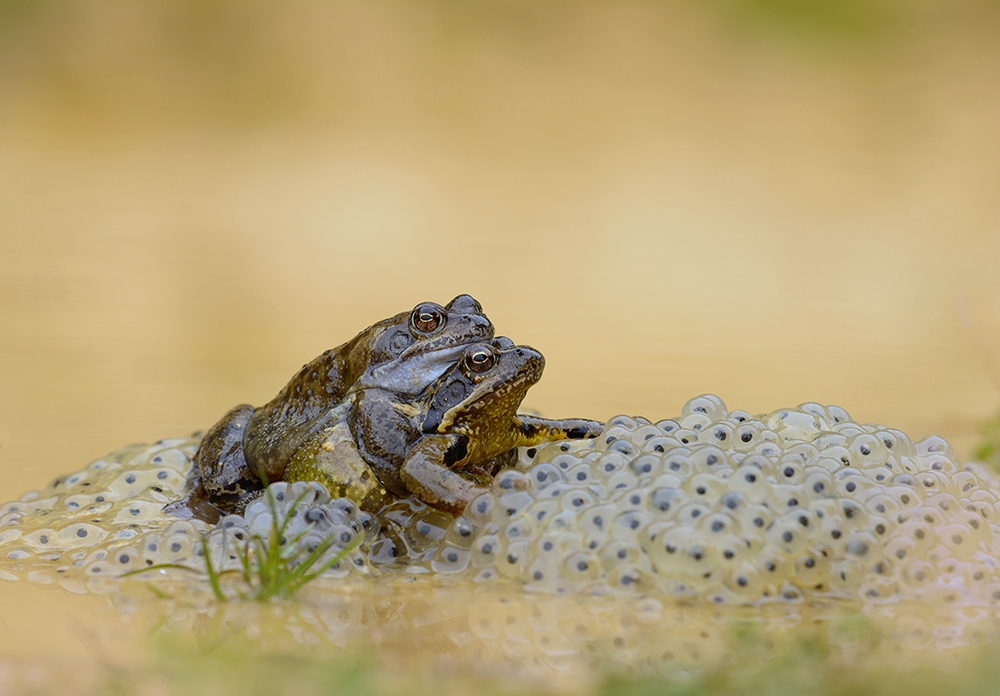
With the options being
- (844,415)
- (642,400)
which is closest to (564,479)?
(844,415)

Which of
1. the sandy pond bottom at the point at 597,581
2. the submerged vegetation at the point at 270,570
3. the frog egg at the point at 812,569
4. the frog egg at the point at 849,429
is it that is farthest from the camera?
the frog egg at the point at 849,429

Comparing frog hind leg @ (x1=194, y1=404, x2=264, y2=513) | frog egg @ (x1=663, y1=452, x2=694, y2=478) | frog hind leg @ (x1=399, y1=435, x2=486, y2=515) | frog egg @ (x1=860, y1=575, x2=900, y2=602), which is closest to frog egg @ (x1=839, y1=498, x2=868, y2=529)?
frog egg @ (x1=860, y1=575, x2=900, y2=602)

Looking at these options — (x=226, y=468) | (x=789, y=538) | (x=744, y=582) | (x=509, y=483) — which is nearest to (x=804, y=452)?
(x=789, y=538)

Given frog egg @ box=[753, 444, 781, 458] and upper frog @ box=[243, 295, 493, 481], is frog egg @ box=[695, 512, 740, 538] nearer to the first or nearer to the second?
frog egg @ box=[753, 444, 781, 458]

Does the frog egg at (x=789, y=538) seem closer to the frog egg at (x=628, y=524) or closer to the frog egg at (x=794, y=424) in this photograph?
the frog egg at (x=628, y=524)

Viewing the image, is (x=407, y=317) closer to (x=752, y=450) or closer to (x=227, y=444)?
(x=227, y=444)

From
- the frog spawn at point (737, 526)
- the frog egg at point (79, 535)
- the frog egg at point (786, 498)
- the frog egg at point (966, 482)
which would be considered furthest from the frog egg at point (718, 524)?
the frog egg at point (79, 535)
